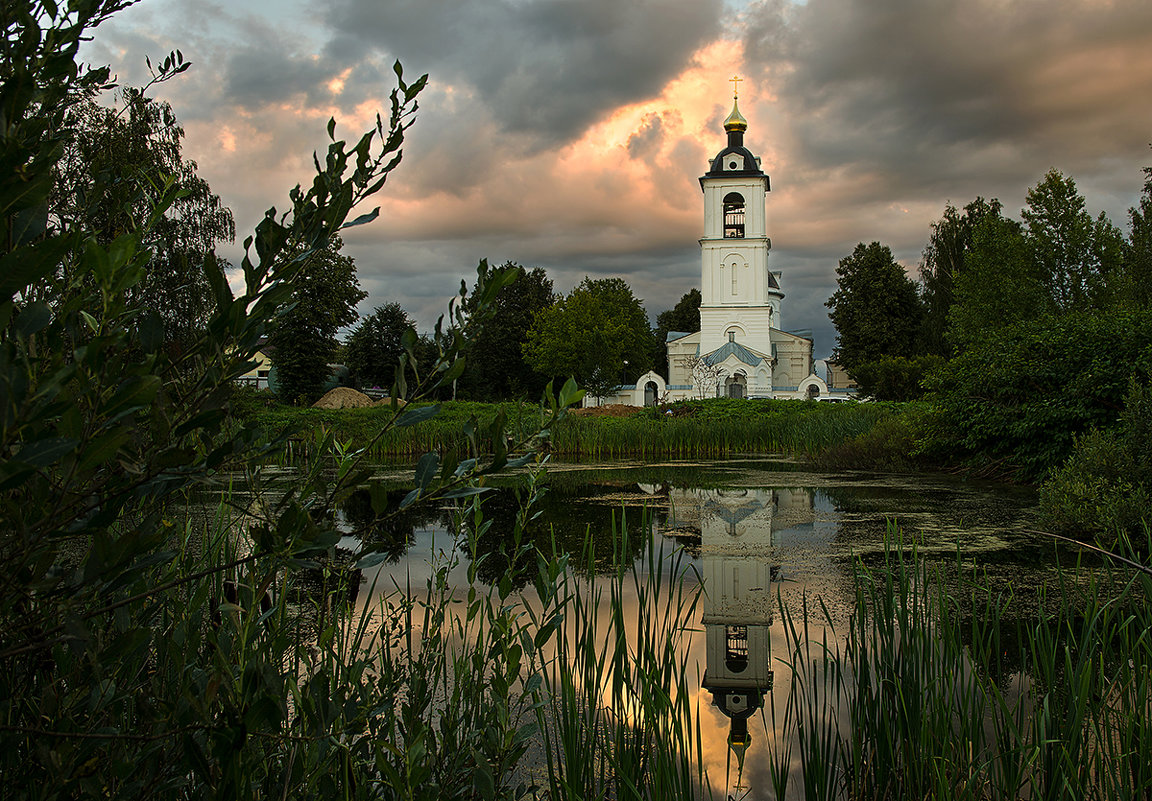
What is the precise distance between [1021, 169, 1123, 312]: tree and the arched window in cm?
2014

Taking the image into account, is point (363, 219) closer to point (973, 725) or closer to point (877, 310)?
point (973, 725)

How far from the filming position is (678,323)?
64.1 meters

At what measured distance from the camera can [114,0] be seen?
1.22 metres

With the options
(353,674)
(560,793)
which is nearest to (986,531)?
(560,793)

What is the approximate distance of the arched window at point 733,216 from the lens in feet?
134

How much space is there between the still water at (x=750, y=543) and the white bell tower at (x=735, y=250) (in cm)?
3220

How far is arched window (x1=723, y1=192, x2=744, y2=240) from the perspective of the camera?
40719mm

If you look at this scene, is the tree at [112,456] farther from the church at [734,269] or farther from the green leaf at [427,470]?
the church at [734,269]

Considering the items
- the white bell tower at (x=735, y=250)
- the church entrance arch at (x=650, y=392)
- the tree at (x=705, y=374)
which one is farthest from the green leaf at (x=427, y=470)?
the church entrance arch at (x=650, y=392)

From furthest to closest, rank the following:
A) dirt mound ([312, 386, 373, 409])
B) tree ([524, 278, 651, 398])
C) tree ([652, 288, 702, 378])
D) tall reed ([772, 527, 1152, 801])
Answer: tree ([652, 288, 702, 378])
tree ([524, 278, 651, 398])
dirt mound ([312, 386, 373, 409])
tall reed ([772, 527, 1152, 801])

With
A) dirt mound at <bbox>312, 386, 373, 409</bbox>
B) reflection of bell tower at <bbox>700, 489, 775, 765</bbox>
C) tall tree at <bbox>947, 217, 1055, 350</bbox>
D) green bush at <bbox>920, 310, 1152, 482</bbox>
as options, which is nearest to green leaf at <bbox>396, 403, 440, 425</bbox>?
reflection of bell tower at <bbox>700, 489, 775, 765</bbox>

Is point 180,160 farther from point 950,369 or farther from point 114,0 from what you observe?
point 114,0

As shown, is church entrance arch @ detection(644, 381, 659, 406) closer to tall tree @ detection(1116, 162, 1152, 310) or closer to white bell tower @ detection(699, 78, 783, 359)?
A: white bell tower @ detection(699, 78, 783, 359)

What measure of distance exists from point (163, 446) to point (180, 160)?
22.0 metres
